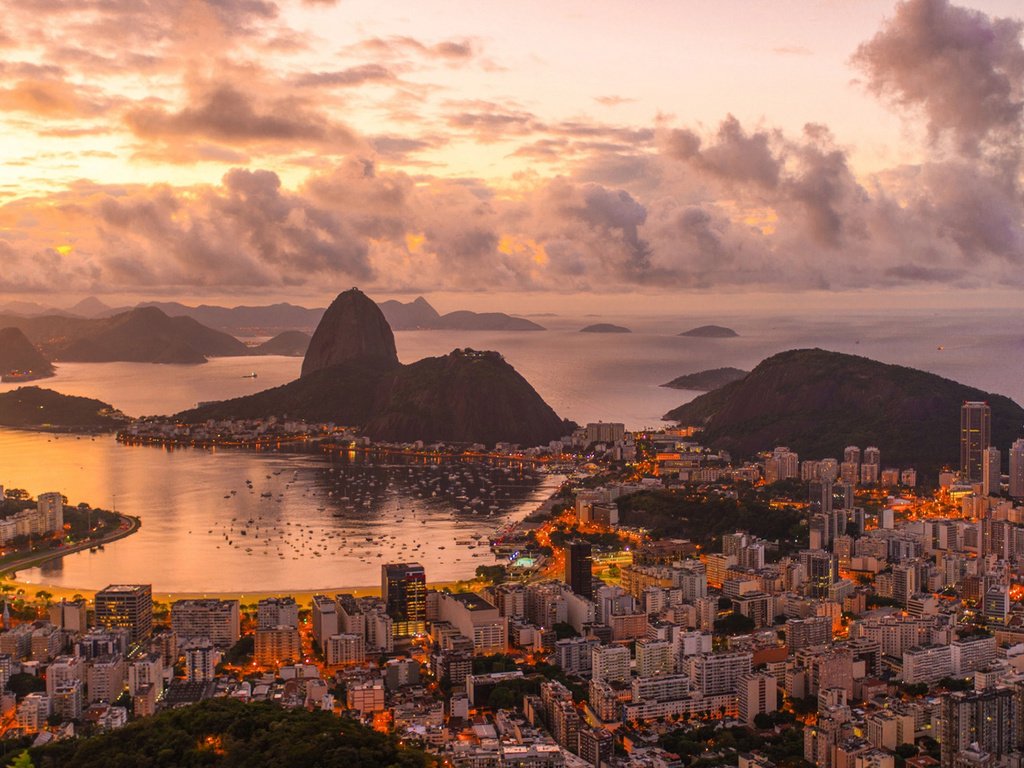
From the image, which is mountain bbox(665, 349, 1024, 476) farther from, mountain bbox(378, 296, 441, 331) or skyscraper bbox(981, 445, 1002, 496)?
mountain bbox(378, 296, 441, 331)

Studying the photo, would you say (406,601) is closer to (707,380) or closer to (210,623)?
(210,623)

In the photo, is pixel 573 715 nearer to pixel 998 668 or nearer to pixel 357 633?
pixel 357 633

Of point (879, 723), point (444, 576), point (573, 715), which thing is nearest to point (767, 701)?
point (879, 723)

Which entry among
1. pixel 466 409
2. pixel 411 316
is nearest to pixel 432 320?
pixel 411 316

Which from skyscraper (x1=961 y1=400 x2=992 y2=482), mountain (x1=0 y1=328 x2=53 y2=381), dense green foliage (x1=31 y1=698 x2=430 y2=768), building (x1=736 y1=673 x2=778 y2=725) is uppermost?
mountain (x1=0 y1=328 x2=53 y2=381)

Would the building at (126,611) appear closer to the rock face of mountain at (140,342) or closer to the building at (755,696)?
the building at (755,696)

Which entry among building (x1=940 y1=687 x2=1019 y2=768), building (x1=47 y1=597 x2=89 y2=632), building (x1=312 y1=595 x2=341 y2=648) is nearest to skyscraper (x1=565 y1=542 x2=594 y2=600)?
building (x1=312 y1=595 x2=341 y2=648)

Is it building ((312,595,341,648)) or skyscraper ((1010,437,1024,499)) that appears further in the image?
skyscraper ((1010,437,1024,499))
